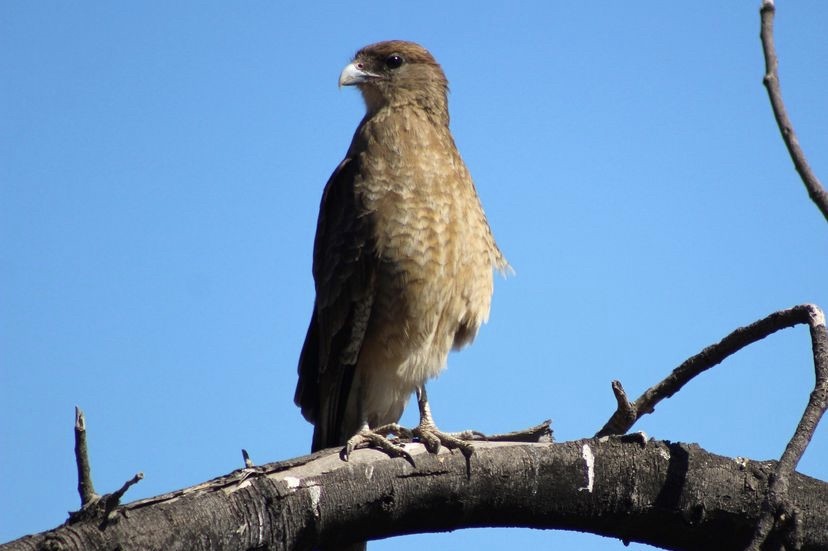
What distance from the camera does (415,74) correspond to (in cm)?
Answer: 586

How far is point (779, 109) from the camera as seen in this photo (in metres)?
2.61

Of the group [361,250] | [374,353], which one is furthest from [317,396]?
[361,250]

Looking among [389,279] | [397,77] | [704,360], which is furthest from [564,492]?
[397,77]

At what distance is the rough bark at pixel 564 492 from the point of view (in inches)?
125

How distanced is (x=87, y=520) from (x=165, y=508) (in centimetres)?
24

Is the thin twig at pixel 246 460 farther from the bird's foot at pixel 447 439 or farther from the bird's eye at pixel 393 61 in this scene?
the bird's eye at pixel 393 61

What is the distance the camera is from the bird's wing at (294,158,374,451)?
4.81 metres

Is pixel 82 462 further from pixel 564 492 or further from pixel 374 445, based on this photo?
pixel 564 492

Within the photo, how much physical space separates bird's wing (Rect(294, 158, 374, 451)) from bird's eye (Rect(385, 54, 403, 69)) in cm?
99

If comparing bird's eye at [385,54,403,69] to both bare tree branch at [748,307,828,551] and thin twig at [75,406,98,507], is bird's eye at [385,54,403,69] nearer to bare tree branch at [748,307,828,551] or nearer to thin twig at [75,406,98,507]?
bare tree branch at [748,307,828,551]

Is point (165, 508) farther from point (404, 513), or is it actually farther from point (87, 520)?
point (404, 513)

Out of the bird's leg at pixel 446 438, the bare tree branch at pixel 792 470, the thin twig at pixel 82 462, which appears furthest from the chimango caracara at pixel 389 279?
the thin twig at pixel 82 462

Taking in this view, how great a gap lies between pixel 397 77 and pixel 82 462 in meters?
3.69

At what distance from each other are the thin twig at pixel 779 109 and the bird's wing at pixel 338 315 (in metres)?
2.47
